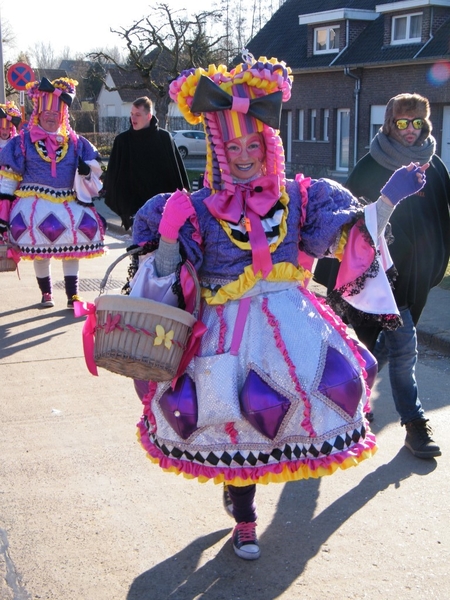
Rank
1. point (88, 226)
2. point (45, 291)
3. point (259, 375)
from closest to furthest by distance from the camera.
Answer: point (259, 375) → point (88, 226) → point (45, 291)

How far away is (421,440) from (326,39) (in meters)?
26.1

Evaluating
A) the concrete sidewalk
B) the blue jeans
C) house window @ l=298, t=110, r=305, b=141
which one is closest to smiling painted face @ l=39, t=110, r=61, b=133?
the concrete sidewalk

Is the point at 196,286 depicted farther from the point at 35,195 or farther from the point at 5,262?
the point at 35,195

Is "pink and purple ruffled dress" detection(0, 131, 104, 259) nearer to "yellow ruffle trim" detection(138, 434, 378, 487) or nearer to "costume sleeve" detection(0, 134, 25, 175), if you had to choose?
"costume sleeve" detection(0, 134, 25, 175)

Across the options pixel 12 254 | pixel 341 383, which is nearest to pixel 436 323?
pixel 12 254

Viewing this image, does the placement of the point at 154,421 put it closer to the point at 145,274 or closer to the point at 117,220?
the point at 145,274

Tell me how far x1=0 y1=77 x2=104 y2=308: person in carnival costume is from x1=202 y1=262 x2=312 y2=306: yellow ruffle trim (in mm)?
4528

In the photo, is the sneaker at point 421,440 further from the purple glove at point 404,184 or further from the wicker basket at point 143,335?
the wicker basket at point 143,335

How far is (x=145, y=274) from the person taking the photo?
3.03 m

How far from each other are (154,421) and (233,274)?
2.19 feet

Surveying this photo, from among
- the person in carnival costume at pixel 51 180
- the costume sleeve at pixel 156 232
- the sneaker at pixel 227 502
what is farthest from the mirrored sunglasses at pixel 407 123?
the person in carnival costume at pixel 51 180

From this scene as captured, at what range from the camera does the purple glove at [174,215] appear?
3018mm

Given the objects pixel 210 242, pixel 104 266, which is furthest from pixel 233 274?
pixel 104 266

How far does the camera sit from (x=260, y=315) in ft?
10.1
